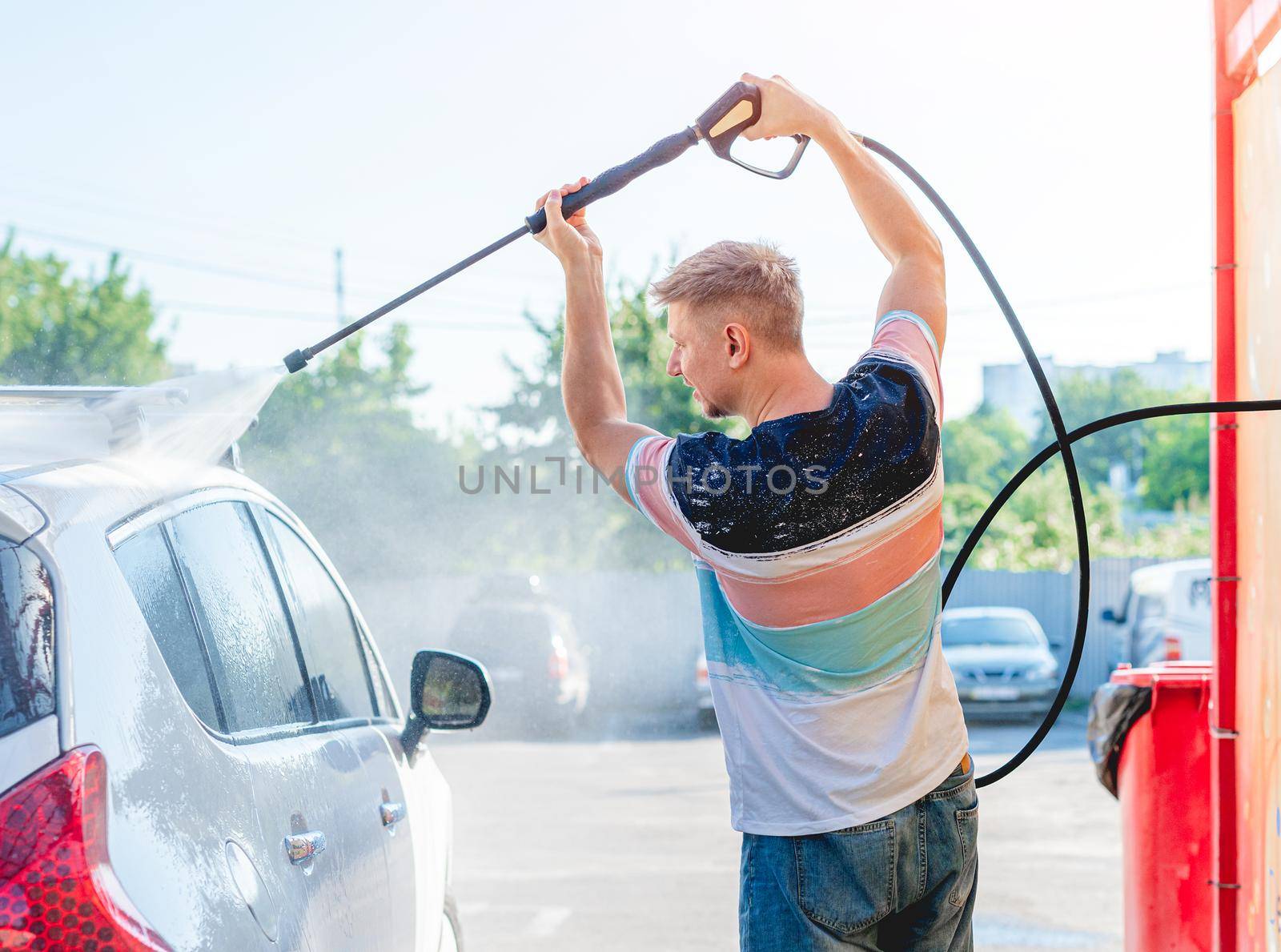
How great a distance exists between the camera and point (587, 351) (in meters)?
2.35

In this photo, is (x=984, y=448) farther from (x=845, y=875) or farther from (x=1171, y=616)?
(x=845, y=875)

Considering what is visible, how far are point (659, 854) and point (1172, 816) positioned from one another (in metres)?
5.05

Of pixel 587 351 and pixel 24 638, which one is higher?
pixel 587 351

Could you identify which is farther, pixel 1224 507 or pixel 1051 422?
pixel 1224 507

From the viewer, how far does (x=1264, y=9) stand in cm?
271

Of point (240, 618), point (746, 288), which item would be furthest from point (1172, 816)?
point (240, 618)

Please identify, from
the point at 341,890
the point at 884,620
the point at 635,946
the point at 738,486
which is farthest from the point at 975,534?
the point at 635,946

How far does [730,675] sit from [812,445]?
42cm

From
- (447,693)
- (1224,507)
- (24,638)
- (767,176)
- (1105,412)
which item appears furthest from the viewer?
(1105,412)

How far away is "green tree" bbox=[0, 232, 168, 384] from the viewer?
25.0 m

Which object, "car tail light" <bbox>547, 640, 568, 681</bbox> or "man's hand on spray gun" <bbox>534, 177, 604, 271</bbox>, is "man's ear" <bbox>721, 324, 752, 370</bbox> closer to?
"man's hand on spray gun" <bbox>534, 177, 604, 271</bbox>

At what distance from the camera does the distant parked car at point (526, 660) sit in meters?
15.8

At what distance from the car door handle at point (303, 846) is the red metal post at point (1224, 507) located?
2008mm

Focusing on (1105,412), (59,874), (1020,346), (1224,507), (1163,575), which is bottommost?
(1163,575)
